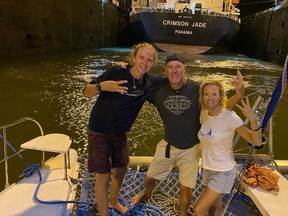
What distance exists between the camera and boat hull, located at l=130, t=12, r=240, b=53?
19.6 meters

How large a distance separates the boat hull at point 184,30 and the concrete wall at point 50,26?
11.8 feet

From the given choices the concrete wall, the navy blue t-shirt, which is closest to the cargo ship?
the concrete wall

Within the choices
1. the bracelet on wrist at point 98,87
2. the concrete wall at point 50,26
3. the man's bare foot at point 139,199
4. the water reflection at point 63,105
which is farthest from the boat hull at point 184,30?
the bracelet on wrist at point 98,87

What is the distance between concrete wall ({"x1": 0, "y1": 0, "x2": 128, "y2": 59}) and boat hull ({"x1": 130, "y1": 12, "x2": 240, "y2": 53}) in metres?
3.59

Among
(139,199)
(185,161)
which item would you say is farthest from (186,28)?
(185,161)

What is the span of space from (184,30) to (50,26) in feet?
29.6

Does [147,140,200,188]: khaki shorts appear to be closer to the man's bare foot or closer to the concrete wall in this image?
the man's bare foot

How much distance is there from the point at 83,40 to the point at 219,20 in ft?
31.3

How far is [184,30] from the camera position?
65.0ft

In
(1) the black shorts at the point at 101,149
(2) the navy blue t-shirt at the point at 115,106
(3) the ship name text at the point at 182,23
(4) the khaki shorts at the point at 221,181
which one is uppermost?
(3) the ship name text at the point at 182,23

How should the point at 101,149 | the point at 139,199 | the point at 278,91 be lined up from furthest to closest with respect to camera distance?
the point at 139,199 → the point at 101,149 → the point at 278,91

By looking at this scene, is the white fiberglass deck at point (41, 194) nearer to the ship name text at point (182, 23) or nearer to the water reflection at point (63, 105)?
the water reflection at point (63, 105)

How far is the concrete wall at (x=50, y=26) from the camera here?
12.0 meters

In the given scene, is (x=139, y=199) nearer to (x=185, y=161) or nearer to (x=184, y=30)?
(x=185, y=161)
